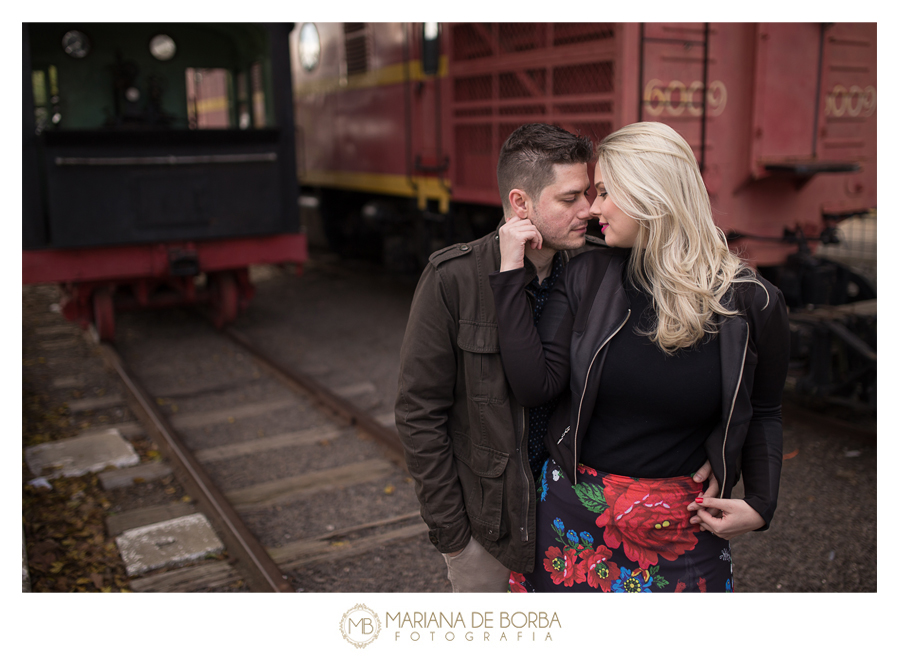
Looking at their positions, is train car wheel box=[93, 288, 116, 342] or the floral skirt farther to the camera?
train car wheel box=[93, 288, 116, 342]

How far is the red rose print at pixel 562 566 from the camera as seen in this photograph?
2.01m

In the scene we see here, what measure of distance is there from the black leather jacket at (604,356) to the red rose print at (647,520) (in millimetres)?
109

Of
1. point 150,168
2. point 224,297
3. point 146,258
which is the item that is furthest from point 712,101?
point 224,297

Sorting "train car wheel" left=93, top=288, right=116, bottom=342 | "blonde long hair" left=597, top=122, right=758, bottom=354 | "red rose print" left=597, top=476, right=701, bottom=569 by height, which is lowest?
"train car wheel" left=93, top=288, right=116, bottom=342

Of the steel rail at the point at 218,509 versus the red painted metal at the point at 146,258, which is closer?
the steel rail at the point at 218,509

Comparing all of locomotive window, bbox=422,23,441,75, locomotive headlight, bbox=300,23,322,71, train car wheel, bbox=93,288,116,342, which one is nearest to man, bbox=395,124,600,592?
locomotive window, bbox=422,23,441,75

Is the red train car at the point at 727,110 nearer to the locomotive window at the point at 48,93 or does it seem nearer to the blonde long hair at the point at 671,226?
the blonde long hair at the point at 671,226

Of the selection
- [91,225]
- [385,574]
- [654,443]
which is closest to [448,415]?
[654,443]

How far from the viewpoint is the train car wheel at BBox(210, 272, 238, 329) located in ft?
27.0

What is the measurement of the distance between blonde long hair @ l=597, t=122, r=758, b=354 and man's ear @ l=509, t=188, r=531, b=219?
0.73ft

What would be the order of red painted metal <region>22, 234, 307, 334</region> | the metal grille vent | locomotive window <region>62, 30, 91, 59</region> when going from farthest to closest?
1. the metal grille vent
2. locomotive window <region>62, 30, 91, 59</region>
3. red painted metal <region>22, 234, 307, 334</region>

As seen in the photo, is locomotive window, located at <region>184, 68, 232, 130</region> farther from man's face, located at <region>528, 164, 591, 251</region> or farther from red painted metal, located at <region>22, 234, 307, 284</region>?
man's face, located at <region>528, 164, 591, 251</region>
